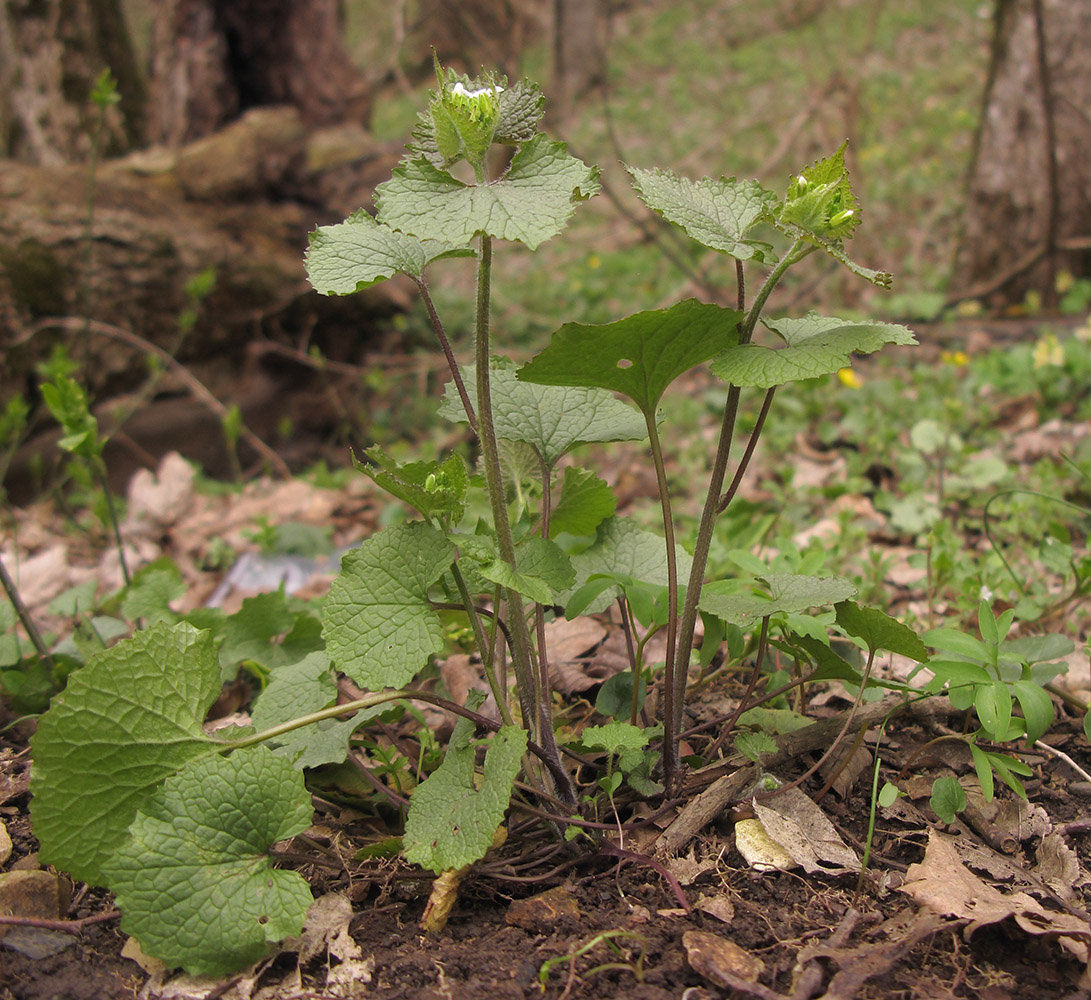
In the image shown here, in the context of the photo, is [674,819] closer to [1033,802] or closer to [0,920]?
[1033,802]

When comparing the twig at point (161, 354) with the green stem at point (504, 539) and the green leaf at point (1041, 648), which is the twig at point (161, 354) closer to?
the green stem at point (504, 539)

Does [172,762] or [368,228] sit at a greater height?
[368,228]

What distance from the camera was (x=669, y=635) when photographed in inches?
51.4

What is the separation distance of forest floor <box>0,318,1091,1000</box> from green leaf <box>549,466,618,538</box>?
468mm

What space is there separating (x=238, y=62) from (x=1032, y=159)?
457 cm

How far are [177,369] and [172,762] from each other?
137 inches

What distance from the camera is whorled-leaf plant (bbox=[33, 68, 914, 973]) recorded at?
3.50ft

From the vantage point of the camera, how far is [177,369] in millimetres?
4242

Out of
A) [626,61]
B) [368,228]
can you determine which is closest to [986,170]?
[368,228]

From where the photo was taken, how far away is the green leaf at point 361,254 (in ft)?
3.58

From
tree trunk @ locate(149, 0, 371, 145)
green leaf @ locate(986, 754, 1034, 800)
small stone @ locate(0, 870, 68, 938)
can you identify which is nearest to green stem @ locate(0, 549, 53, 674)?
small stone @ locate(0, 870, 68, 938)

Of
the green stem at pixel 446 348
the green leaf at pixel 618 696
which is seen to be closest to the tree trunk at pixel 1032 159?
the green leaf at pixel 618 696

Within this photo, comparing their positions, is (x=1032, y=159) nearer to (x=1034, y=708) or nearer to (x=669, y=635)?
(x=1034, y=708)

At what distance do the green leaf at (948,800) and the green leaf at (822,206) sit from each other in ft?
2.55
